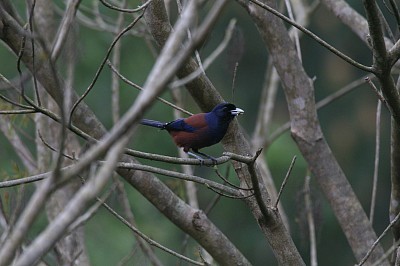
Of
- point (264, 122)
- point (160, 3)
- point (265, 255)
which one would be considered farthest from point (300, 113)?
point (265, 255)

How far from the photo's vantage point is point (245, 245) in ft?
62.8

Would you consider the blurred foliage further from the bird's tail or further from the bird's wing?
the bird's tail

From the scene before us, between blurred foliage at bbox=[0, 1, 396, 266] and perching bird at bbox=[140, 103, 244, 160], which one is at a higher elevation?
blurred foliage at bbox=[0, 1, 396, 266]

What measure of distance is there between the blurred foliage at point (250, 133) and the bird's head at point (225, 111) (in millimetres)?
10898

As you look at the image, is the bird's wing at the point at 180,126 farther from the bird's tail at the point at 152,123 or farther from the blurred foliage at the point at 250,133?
the blurred foliage at the point at 250,133

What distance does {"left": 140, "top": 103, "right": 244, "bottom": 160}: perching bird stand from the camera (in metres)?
4.99

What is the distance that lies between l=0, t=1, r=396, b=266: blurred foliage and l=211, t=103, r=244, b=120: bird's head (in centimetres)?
1090

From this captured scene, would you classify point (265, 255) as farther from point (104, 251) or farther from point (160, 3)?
point (160, 3)

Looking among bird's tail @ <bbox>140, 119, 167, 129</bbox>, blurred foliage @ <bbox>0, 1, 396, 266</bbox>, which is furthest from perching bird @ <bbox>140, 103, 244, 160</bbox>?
blurred foliage @ <bbox>0, 1, 396, 266</bbox>

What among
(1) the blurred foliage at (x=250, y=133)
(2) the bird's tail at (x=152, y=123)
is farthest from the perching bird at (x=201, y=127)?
(1) the blurred foliage at (x=250, y=133)

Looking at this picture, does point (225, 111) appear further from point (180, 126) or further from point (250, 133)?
point (250, 133)

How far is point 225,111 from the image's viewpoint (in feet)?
16.5

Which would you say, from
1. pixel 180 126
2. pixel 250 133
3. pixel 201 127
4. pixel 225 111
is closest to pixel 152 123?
pixel 201 127

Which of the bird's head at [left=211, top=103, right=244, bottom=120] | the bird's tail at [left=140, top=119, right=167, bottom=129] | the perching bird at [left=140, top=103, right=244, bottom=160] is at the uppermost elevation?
the bird's head at [left=211, top=103, right=244, bottom=120]
